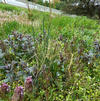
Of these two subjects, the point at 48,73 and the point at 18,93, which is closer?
the point at 18,93

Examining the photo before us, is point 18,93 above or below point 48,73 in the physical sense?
above

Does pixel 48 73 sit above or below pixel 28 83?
below

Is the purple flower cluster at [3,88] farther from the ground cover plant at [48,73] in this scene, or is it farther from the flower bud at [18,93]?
the flower bud at [18,93]

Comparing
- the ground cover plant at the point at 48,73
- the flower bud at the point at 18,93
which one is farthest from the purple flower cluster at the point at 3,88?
the flower bud at the point at 18,93

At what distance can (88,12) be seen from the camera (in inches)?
391

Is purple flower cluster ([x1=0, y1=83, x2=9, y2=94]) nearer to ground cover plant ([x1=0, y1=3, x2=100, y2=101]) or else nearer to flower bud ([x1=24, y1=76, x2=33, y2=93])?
ground cover plant ([x1=0, y1=3, x2=100, y2=101])

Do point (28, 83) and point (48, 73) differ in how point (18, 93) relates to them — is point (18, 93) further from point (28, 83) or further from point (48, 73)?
point (48, 73)

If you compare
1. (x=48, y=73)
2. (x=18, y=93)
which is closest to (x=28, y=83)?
(x=18, y=93)

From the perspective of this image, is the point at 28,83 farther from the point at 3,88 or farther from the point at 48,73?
the point at 48,73

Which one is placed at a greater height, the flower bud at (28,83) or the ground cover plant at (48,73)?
the flower bud at (28,83)

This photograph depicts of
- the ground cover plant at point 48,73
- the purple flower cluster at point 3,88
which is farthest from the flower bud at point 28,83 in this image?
the purple flower cluster at point 3,88

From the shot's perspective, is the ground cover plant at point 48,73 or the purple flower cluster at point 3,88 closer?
the purple flower cluster at point 3,88

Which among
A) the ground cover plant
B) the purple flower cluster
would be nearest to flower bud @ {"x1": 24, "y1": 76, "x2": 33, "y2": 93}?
the ground cover plant

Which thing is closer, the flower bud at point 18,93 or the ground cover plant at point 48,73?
the flower bud at point 18,93
